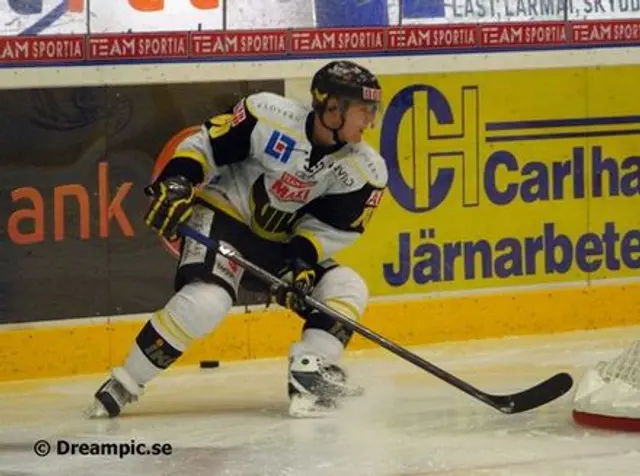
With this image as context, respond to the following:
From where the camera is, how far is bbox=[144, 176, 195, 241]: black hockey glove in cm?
491

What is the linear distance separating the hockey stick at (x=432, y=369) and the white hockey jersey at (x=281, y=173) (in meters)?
0.17

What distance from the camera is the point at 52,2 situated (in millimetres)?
5844

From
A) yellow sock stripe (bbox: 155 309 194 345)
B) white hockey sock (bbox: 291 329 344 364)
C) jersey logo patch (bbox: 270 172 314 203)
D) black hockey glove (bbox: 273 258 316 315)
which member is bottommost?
white hockey sock (bbox: 291 329 344 364)

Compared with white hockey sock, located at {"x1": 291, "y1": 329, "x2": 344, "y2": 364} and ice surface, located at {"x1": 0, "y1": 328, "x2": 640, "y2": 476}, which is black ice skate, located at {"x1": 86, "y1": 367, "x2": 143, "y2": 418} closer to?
ice surface, located at {"x1": 0, "y1": 328, "x2": 640, "y2": 476}

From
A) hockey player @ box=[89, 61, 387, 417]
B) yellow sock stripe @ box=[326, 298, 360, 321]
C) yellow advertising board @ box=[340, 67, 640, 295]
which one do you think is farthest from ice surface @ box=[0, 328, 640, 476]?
yellow advertising board @ box=[340, 67, 640, 295]

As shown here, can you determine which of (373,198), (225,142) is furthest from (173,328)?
(373,198)

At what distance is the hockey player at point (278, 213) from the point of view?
16.4 feet

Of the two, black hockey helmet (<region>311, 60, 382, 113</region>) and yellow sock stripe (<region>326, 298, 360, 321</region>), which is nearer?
black hockey helmet (<region>311, 60, 382, 113</region>)

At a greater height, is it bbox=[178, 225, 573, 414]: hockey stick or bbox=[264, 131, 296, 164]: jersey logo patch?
bbox=[264, 131, 296, 164]: jersey logo patch

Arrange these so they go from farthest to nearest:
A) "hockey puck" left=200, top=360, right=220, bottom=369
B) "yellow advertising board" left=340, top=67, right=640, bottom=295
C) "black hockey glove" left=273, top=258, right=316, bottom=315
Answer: "yellow advertising board" left=340, top=67, right=640, bottom=295, "hockey puck" left=200, top=360, right=220, bottom=369, "black hockey glove" left=273, top=258, right=316, bottom=315

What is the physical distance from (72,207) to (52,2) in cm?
65

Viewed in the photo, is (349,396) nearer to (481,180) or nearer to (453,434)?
(453,434)

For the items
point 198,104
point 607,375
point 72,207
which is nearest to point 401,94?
point 198,104

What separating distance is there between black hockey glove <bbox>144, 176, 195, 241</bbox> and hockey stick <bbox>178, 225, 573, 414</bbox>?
6 centimetres
